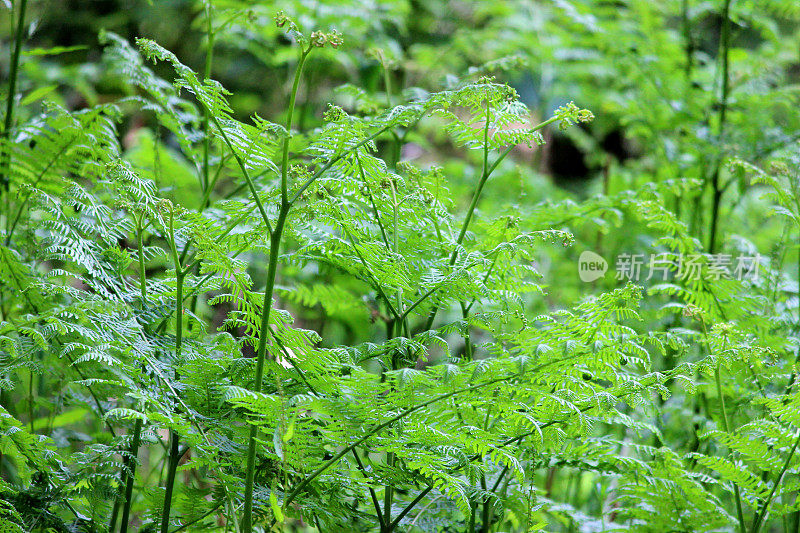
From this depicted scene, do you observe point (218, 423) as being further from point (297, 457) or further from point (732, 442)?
point (732, 442)

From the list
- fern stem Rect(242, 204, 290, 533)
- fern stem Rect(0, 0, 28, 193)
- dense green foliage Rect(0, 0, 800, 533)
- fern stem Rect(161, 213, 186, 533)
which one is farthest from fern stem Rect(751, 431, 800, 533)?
fern stem Rect(0, 0, 28, 193)

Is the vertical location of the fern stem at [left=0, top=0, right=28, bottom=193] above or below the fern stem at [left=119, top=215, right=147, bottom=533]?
above

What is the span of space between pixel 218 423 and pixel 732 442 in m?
0.71

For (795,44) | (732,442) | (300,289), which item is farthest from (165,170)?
(795,44)

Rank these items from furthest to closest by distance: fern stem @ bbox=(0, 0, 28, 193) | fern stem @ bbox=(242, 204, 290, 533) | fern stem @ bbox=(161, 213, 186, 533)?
fern stem @ bbox=(0, 0, 28, 193)
fern stem @ bbox=(161, 213, 186, 533)
fern stem @ bbox=(242, 204, 290, 533)

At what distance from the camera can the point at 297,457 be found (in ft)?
2.74

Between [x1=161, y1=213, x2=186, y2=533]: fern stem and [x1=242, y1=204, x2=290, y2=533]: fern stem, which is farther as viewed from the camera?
[x1=161, y1=213, x2=186, y2=533]: fern stem

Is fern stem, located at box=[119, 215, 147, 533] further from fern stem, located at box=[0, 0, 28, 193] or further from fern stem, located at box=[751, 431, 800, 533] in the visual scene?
fern stem, located at box=[751, 431, 800, 533]

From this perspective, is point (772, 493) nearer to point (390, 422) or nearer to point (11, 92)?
point (390, 422)

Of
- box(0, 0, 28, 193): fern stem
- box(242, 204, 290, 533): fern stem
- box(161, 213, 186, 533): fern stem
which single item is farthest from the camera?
box(0, 0, 28, 193): fern stem

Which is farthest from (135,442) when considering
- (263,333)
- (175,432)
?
(263,333)

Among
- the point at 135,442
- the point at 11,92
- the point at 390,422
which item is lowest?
the point at 135,442

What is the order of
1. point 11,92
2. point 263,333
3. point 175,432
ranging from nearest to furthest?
1. point 263,333
2. point 175,432
3. point 11,92

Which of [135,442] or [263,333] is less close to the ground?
[263,333]
